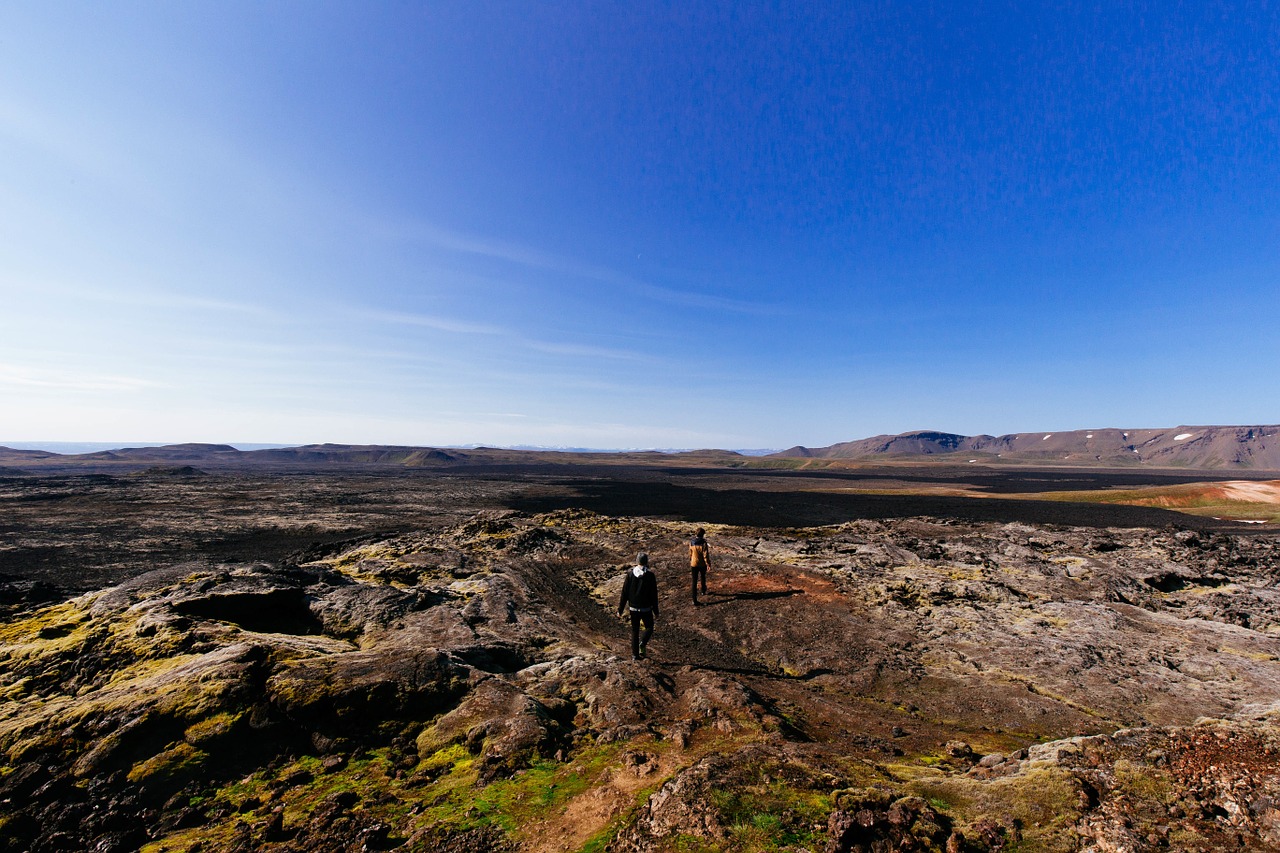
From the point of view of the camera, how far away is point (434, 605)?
15.6 meters

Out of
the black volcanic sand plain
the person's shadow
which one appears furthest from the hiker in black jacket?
the person's shadow

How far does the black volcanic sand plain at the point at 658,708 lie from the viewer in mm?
5125

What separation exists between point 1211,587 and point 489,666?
25.7 metres

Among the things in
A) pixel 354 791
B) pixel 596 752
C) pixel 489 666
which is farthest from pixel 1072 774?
pixel 489 666

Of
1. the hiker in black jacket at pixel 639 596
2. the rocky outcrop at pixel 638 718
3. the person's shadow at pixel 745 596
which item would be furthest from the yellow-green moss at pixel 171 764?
the person's shadow at pixel 745 596

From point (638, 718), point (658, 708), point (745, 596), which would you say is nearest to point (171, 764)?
point (638, 718)

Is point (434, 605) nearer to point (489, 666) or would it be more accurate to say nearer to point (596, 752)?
point (489, 666)

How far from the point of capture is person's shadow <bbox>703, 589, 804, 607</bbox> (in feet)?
59.8

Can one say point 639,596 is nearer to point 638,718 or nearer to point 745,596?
point 638,718

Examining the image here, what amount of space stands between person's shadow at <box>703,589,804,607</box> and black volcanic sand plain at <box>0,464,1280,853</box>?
0.12m

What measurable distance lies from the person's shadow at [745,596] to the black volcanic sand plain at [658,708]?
0.39 feet

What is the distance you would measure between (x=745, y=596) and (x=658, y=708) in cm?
1054

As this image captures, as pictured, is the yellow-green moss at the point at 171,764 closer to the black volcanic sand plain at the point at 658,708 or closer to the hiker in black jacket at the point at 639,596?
the black volcanic sand plain at the point at 658,708

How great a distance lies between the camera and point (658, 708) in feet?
28.9
